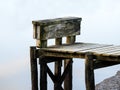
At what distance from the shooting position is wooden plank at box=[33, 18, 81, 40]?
66.2ft

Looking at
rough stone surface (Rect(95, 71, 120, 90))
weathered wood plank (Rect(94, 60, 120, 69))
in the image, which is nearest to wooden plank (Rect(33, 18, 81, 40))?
weathered wood plank (Rect(94, 60, 120, 69))

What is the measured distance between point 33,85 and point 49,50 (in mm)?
1321

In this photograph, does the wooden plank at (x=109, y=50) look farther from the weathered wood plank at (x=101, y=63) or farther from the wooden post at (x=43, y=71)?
the wooden post at (x=43, y=71)

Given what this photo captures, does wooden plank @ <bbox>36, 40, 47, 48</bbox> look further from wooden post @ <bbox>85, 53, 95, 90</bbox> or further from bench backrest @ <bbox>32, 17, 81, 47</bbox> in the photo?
wooden post @ <bbox>85, 53, 95, 90</bbox>

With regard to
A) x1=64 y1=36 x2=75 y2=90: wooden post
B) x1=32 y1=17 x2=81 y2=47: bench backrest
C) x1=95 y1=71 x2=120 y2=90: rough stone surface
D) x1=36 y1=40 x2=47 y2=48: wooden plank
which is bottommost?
x1=95 y1=71 x2=120 y2=90: rough stone surface

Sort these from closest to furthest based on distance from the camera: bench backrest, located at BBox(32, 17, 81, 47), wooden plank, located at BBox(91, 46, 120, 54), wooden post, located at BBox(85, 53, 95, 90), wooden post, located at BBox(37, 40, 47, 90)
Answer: wooden post, located at BBox(85, 53, 95, 90)
wooden plank, located at BBox(91, 46, 120, 54)
bench backrest, located at BBox(32, 17, 81, 47)
wooden post, located at BBox(37, 40, 47, 90)

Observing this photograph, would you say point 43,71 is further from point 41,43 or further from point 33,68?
point 41,43

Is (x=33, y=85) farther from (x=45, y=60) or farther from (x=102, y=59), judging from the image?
(x=102, y=59)

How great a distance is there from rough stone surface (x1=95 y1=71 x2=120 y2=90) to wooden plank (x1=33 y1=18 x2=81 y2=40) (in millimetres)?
4291

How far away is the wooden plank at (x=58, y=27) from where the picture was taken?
2017 cm

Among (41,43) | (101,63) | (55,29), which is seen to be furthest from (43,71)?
(101,63)

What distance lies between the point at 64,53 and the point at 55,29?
4.42 ft

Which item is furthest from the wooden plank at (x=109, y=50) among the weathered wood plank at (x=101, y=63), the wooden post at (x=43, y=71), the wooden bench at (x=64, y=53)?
the wooden post at (x=43, y=71)

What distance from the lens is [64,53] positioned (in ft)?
64.3
